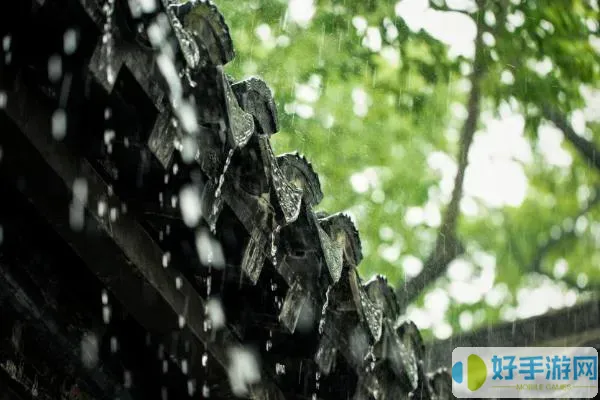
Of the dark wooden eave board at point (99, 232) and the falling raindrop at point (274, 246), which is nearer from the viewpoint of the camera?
the dark wooden eave board at point (99, 232)

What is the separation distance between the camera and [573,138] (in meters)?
8.95

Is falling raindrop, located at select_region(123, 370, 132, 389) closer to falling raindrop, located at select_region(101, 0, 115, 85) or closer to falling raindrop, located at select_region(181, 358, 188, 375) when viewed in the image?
falling raindrop, located at select_region(181, 358, 188, 375)

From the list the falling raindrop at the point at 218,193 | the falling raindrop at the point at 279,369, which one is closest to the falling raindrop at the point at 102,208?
the falling raindrop at the point at 218,193

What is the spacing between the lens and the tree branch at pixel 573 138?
8883mm

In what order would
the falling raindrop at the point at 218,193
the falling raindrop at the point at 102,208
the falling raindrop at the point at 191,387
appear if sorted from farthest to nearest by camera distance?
the falling raindrop at the point at 191,387, the falling raindrop at the point at 218,193, the falling raindrop at the point at 102,208

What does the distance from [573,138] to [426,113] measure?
1777 mm

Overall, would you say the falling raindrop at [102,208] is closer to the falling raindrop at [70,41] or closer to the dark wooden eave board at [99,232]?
the dark wooden eave board at [99,232]

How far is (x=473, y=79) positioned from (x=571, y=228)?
2.78 m

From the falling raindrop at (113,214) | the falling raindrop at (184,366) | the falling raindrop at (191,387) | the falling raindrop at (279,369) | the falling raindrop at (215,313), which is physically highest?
the falling raindrop at (113,214)

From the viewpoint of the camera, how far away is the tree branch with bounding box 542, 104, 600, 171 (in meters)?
8.88

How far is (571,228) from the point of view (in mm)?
10797

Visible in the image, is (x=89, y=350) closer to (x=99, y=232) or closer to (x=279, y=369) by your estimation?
(x=99, y=232)

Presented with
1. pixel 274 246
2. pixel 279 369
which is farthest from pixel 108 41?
pixel 279 369

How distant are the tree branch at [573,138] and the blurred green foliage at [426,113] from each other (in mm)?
78
